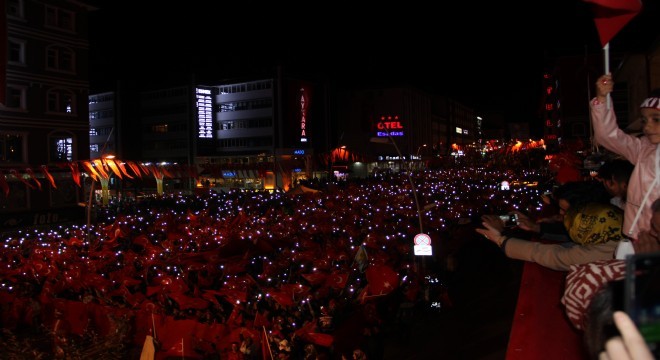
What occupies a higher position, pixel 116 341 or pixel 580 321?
pixel 580 321

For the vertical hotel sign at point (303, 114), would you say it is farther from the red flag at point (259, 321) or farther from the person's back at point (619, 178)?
the person's back at point (619, 178)

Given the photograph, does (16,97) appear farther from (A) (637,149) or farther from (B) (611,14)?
(A) (637,149)

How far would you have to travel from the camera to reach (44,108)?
28.4 metres

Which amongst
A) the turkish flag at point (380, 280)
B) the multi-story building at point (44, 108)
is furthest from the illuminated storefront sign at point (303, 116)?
the turkish flag at point (380, 280)

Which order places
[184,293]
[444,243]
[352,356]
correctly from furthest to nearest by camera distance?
1. [444,243]
2. [184,293]
3. [352,356]

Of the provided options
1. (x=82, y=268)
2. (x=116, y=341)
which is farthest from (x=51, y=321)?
(x=116, y=341)

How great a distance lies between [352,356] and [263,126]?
5388 cm

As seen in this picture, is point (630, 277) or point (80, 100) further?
point (80, 100)

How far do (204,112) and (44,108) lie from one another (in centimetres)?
3516

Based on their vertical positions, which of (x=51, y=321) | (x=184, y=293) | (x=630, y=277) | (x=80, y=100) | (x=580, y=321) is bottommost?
(x=51, y=321)

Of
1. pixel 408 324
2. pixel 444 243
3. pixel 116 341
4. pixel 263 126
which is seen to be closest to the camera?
pixel 116 341

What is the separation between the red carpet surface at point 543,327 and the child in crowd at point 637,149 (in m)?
0.57

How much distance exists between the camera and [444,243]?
40.6ft

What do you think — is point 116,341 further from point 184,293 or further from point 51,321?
point 51,321
